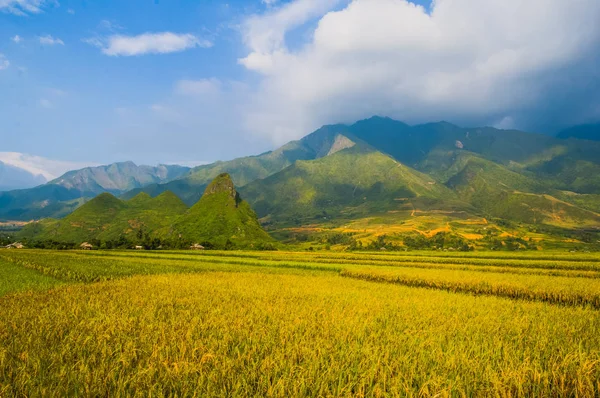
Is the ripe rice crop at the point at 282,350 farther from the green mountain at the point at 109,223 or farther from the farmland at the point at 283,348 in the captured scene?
the green mountain at the point at 109,223

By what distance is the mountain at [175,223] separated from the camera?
12725 cm

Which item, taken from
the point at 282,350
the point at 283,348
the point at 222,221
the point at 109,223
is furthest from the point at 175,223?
the point at 282,350

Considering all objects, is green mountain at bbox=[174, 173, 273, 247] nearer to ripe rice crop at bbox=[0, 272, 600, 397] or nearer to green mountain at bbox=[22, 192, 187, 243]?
green mountain at bbox=[22, 192, 187, 243]

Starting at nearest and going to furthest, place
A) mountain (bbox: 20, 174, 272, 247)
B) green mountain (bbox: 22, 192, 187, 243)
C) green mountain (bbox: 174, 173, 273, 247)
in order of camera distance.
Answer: green mountain (bbox: 174, 173, 273, 247)
mountain (bbox: 20, 174, 272, 247)
green mountain (bbox: 22, 192, 187, 243)

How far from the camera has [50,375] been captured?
486 cm

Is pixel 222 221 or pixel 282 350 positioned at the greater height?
pixel 282 350

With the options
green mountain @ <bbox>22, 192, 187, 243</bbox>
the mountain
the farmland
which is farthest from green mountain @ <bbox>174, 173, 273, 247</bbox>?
the farmland

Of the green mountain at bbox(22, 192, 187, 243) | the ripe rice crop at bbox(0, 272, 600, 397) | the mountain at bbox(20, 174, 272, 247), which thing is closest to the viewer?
the ripe rice crop at bbox(0, 272, 600, 397)

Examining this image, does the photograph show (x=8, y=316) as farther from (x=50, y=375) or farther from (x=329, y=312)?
(x=329, y=312)

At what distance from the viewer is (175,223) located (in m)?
143

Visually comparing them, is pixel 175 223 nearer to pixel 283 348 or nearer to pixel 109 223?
pixel 109 223

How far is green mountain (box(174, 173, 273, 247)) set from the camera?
405 feet

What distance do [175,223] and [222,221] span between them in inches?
1018

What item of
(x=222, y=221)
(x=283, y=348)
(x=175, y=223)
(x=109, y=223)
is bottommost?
(x=109, y=223)
